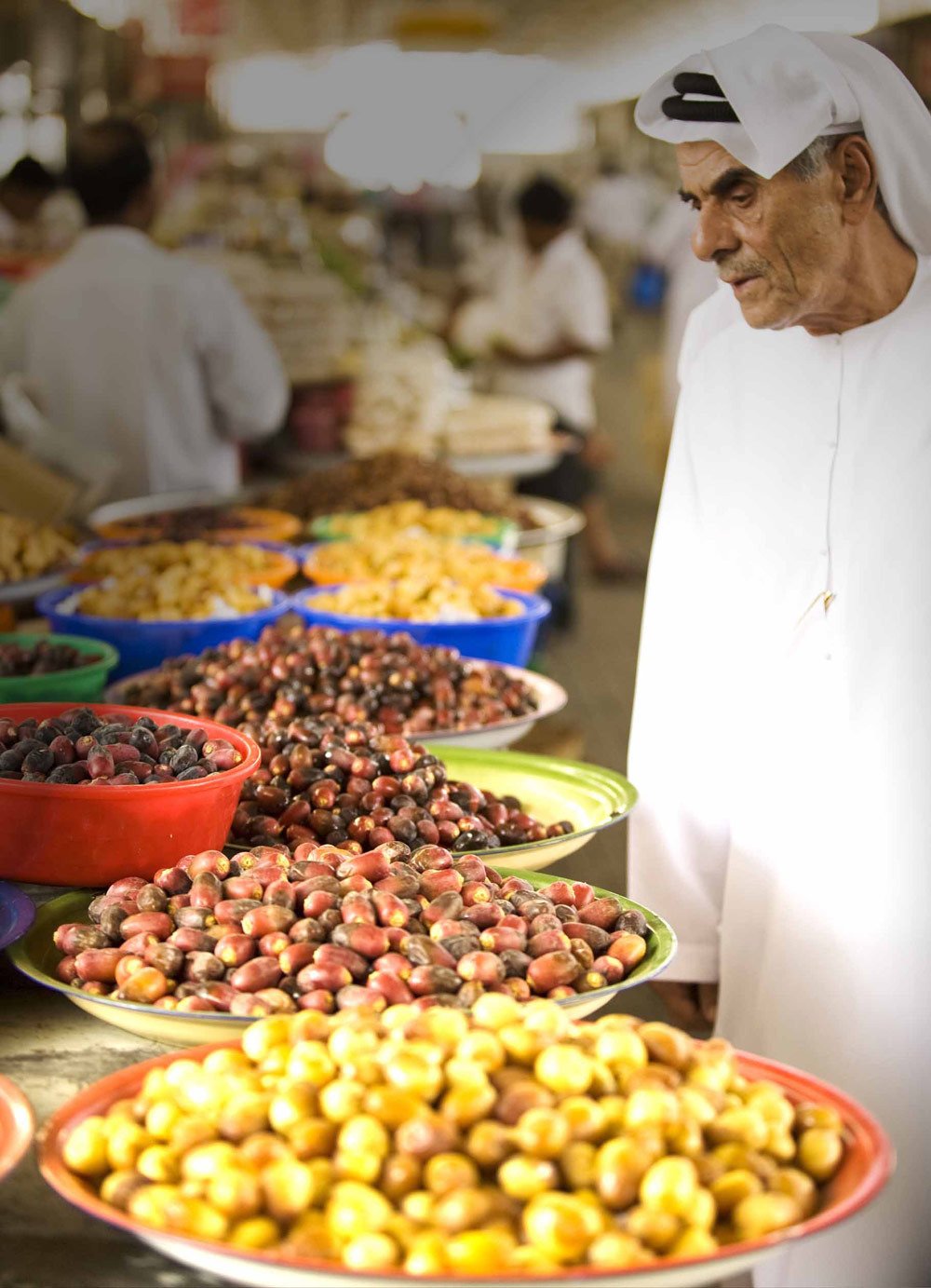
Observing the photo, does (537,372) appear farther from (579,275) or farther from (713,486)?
(713,486)

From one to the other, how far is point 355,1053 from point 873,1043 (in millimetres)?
1081

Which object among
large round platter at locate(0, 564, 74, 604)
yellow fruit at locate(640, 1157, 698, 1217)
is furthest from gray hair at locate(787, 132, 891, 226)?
large round platter at locate(0, 564, 74, 604)

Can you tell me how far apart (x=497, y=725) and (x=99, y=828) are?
892 millimetres

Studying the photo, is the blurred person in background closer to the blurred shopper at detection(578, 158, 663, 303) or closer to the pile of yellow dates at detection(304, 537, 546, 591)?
the pile of yellow dates at detection(304, 537, 546, 591)

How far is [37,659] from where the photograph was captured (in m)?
2.38

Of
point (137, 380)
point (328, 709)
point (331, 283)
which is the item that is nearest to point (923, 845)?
point (328, 709)

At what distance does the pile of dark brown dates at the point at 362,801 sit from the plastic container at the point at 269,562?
138 centimetres

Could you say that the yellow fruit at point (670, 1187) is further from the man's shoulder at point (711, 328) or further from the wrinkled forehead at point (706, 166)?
the man's shoulder at point (711, 328)

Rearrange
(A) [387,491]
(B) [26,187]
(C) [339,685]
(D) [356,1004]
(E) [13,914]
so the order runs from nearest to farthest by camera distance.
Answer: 1. (D) [356,1004]
2. (E) [13,914]
3. (C) [339,685]
4. (A) [387,491]
5. (B) [26,187]

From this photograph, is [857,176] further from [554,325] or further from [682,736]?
[554,325]

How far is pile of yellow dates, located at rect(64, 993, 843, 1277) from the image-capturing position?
963mm

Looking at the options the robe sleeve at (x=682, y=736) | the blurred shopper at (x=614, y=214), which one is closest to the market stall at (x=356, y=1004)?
the robe sleeve at (x=682, y=736)

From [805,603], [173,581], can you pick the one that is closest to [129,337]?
[173,581]

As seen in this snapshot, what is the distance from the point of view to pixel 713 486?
7.12ft
